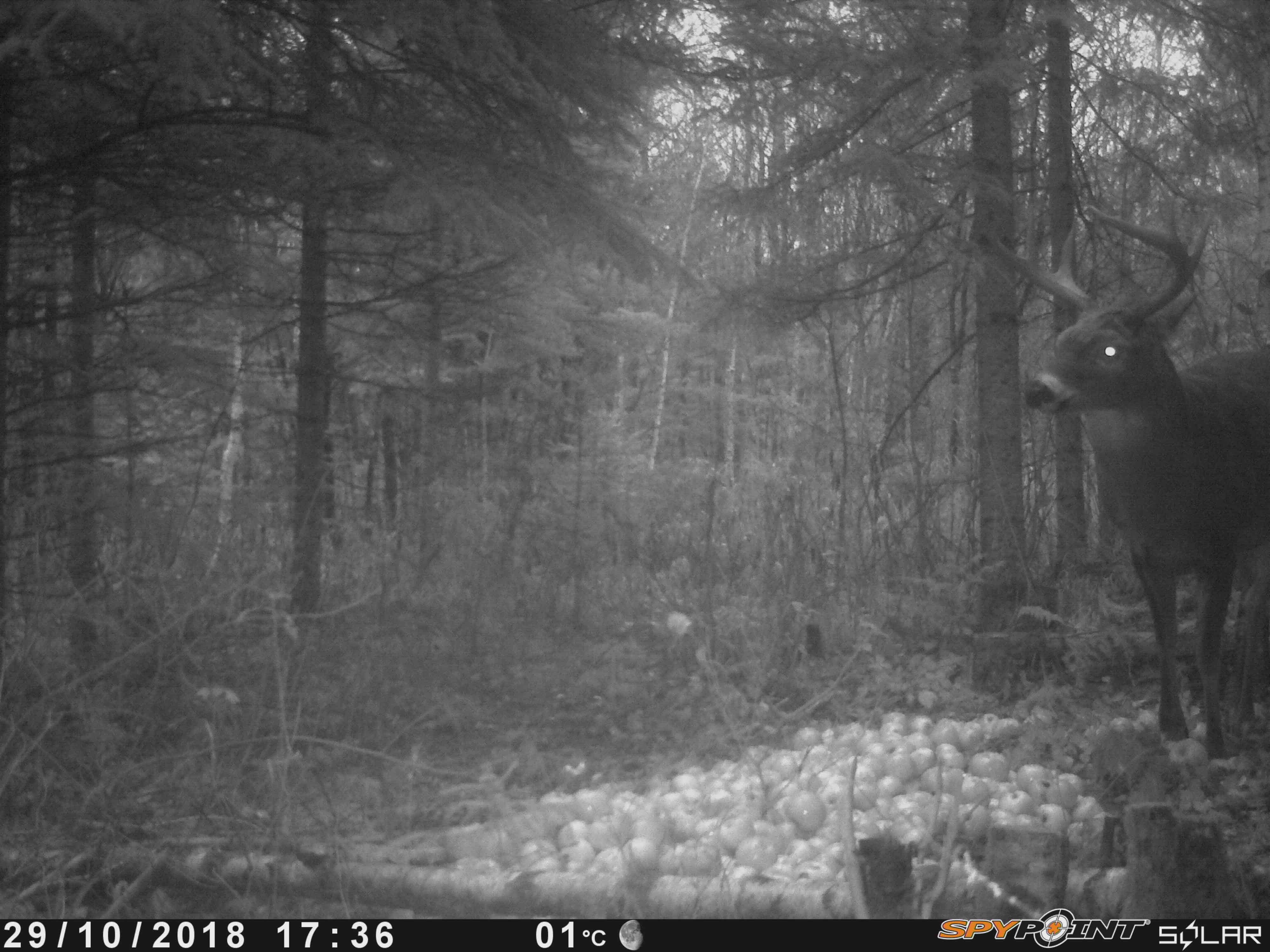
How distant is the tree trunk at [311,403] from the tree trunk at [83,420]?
1348mm

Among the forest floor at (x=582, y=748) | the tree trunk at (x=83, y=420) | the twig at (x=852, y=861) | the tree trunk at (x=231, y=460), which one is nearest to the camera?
the twig at (x=852, y=861)

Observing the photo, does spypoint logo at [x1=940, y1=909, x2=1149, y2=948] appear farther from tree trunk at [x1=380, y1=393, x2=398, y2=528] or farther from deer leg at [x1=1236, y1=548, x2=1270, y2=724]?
tree trunk at [x1=380, y1=393, x2=398, y2=528]

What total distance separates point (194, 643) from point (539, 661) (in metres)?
3.60

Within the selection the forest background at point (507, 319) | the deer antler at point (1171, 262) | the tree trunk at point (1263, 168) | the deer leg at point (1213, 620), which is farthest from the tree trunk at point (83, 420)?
the tree trunk at point (1263, 168)

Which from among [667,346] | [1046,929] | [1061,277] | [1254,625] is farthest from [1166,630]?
[667,346]

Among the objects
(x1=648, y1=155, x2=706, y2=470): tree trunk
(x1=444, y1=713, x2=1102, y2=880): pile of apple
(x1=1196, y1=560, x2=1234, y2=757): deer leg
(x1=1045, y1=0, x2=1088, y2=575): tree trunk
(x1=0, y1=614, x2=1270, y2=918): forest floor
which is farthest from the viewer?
(x1=648, y1=155, x2=706, y2=470): tree trunk

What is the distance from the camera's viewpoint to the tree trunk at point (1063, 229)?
8.85 m

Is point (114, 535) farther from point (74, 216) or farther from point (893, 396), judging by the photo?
point (893, 396)

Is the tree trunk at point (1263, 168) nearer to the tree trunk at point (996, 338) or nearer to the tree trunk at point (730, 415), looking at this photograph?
the tree trunk at point (996, 338)

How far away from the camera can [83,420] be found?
7648 mm

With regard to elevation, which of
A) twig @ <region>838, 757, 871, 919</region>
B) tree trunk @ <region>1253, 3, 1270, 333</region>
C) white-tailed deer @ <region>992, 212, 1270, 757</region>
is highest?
tree trunk @ <region>1253, 3, 1270, 333</region>

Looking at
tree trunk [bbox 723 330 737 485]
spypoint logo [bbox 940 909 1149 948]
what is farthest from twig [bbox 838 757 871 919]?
tree trunk [bbox 723 330 737 485]

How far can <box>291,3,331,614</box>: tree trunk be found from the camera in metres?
8.86

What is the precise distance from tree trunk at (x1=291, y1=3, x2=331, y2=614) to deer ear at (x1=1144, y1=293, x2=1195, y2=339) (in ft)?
17.6
